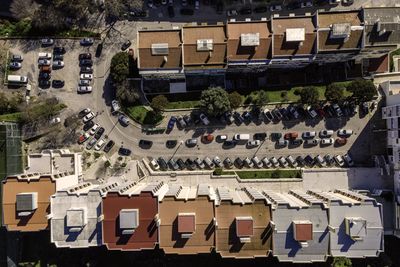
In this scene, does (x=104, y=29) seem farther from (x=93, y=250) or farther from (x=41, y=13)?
(x=93, y=250)

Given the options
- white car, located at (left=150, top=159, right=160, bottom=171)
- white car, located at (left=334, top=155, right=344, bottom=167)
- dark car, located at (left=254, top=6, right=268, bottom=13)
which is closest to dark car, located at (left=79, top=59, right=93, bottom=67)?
white car, located at (left=150, top=159, right=160, bottom=171)

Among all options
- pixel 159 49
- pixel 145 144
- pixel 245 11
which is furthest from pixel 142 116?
pixel 245 11

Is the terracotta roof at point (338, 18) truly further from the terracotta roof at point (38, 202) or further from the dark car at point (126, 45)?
the terracotta roof at point (38, 202)

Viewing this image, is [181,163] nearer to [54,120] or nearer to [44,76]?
[54,120]

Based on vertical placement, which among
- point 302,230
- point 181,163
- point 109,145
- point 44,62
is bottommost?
point 302,230

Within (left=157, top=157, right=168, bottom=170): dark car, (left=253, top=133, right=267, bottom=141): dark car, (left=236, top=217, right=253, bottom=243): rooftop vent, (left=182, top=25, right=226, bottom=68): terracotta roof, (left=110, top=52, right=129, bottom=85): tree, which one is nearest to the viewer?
(left=236, top=217, right=253, bottom=243): rooftop vent

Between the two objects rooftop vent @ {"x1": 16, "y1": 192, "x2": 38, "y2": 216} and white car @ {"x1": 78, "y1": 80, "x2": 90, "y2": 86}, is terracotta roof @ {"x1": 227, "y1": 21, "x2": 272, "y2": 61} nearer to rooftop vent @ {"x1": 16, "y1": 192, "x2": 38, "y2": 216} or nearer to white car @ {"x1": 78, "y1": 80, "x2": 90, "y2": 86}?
white car @ {"x1": 78, "y1": 80, "x2": 90, "y2": 86}
